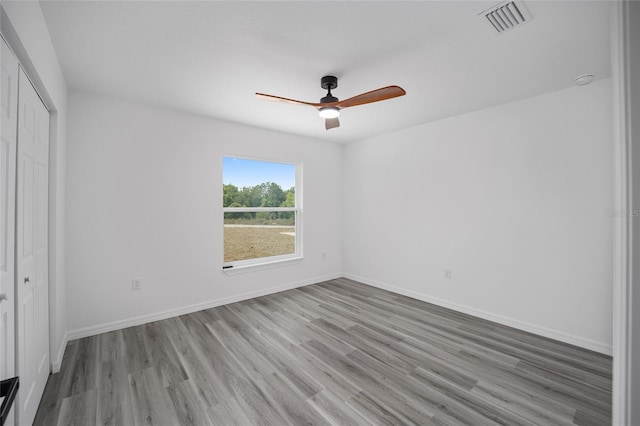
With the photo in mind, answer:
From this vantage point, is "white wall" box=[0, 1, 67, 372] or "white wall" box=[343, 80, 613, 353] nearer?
"white wall" box=[0, 1, 67, 372]

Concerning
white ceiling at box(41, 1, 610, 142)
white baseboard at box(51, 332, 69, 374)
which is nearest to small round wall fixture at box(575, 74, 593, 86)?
white ceiling at box(41, 1, 610, 142)

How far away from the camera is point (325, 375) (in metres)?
2.19

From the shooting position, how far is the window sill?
3821 mm

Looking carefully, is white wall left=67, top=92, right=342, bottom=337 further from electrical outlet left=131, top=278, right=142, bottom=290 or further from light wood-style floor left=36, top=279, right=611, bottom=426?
light wood-style floor left=36, top=279, right=611, bottom=426

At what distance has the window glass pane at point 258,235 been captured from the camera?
3965 mm

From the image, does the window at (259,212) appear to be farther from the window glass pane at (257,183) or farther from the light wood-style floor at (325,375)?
the light wood-style floor at (325,375)

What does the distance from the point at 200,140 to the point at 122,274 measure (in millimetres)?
1814

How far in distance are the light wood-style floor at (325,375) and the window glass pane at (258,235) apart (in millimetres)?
1052

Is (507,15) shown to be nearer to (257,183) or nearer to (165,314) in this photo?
(257,183)

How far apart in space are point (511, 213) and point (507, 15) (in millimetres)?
2123

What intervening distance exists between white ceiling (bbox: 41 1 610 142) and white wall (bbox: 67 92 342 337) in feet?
1.17

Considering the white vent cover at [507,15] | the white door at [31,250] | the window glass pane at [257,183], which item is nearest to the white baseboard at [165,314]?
the white door at [31,250]

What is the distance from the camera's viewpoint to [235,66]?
2.32 m

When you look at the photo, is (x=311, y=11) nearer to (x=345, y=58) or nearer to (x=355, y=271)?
(x=345, y=58)
